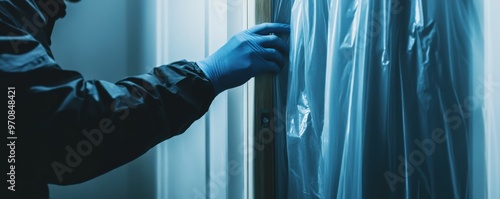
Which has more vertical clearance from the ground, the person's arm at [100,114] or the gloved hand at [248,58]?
the gloved hand at [248,58]

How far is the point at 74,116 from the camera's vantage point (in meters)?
0.56

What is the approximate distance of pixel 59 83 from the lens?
22.8 inches

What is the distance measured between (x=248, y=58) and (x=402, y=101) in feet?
1.23

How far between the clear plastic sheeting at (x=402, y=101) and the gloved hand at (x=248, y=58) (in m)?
0.15

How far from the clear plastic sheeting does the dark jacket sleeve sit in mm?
330

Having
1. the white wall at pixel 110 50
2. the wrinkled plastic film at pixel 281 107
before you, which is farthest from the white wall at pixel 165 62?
the wrinkled plastic film at pixel 281 107

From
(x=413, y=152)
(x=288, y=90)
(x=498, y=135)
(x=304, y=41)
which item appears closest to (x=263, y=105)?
(x=288, y=90)

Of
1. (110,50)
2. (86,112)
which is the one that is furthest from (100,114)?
(110,50)

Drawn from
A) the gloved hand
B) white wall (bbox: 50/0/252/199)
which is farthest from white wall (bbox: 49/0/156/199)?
the gloved hand

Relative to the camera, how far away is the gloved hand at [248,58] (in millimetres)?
784

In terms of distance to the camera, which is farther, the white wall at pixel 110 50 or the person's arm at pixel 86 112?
the white wall at pixel 110 50

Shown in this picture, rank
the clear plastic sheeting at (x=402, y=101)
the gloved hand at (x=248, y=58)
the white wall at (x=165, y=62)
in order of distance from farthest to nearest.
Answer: the white wall at (x=165, y=62), the gloved hand at (x=248, y=58), the clear plastic sheeting at (x=402, y=101)

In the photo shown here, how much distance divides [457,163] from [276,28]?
483mm

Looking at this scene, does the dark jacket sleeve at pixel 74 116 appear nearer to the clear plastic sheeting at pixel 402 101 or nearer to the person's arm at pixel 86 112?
the person's arm at pixel 86 112
